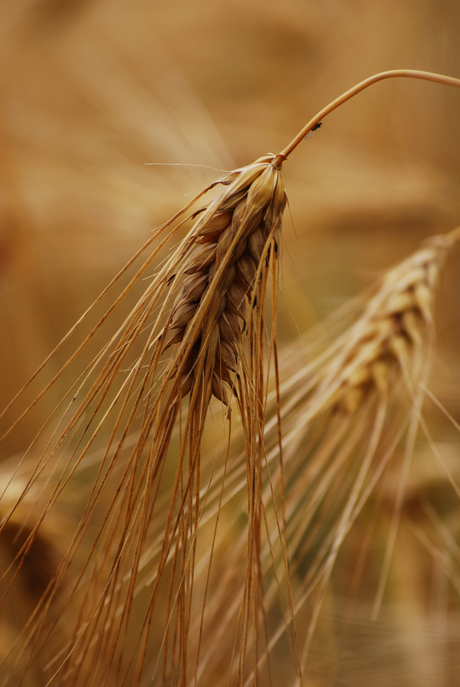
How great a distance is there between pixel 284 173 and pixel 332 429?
441 mm

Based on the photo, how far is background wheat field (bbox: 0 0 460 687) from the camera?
643 mm

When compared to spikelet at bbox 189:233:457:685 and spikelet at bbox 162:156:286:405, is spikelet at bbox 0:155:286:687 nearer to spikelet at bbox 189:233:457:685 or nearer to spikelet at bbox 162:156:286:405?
spikelet at bbox 162:156:286:405

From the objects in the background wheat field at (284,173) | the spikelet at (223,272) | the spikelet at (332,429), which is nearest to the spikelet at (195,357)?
the spikelet at (223,272)

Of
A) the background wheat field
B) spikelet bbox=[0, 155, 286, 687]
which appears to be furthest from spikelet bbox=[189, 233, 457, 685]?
spikelet bbox=[0, 155, 286, 687]

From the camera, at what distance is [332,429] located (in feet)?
1.91

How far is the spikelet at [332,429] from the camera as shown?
1.76 ft

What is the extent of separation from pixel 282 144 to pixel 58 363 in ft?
1.81

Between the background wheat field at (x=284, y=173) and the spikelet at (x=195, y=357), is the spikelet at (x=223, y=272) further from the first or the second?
the background wheat field at (x=284, y=173)

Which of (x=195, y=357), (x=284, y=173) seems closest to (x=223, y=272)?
(x=195, y=357)

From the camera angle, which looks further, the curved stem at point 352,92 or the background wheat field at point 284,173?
the background wheat field at point 284,173

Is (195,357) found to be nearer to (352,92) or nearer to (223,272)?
(223,272)

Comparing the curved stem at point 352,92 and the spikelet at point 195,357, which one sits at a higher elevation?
the curved stem at point 352,92

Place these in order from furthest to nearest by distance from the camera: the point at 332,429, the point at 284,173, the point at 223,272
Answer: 1. the point at 284,173
2. the point at 332,429
3. the point at 223,272

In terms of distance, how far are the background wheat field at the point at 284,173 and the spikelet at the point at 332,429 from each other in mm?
53
